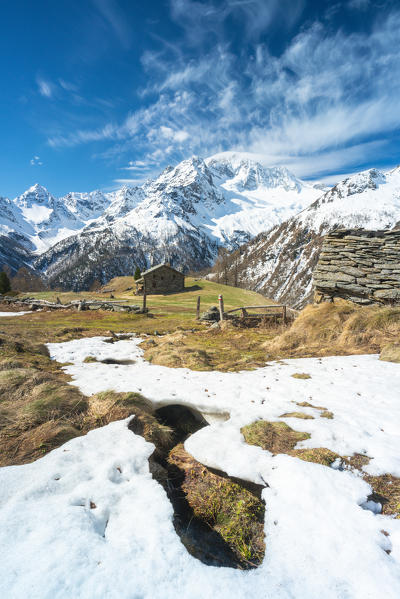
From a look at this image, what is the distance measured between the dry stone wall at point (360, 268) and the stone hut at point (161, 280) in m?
49.9

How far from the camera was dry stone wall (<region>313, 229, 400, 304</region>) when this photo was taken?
11.6 meters

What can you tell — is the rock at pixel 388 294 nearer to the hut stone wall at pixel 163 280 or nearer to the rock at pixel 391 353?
the rock at pixel 391 353

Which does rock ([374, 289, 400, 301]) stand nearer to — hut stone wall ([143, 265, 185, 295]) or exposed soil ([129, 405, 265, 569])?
exposed soil ([129, 405, 265, 569])

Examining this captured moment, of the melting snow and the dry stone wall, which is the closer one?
the melting snow

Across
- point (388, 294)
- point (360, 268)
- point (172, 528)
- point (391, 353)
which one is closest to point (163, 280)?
point (360, 268)

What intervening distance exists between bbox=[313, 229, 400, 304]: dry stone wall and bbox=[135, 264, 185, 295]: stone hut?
164 ft

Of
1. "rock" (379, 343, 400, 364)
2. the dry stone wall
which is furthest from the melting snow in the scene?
the dry stone wall

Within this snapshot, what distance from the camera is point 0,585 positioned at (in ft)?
6.35

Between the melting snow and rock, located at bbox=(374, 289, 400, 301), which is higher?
rock, located at bbox=(374, 289, 400, 301)

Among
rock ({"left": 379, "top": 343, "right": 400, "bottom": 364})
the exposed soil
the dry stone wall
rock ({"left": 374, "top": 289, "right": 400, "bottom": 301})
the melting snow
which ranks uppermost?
the dry stone wall

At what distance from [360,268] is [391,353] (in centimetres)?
560

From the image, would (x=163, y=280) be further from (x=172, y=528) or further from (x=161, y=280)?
(x=172, y=528)

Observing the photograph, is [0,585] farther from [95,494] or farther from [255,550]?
[255,550]

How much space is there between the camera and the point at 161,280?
208 ft
